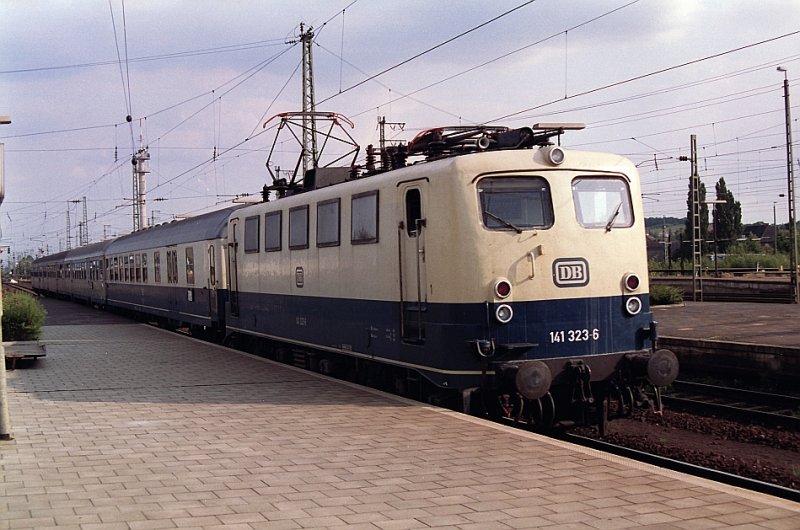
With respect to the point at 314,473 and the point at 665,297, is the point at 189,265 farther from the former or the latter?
the point at 314,473

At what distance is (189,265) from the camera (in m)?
23.3

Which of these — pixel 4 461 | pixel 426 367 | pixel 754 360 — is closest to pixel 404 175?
pixel 426 367

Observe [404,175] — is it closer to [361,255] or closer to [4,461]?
[361,255]

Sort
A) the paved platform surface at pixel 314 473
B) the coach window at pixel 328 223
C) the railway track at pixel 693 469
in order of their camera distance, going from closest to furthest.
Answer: the paved platform surface at pixel 314 473
the railway track at pixel 693 469
the coach window at pixel 328 223

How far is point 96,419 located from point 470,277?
4.73 m

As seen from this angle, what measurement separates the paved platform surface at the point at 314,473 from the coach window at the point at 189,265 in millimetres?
11242

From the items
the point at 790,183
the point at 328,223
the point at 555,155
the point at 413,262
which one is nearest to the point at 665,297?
the point at 790,183

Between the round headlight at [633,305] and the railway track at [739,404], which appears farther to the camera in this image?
the railway track at [739,404]

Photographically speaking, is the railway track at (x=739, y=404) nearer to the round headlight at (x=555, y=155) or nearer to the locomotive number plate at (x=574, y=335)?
the locomotive number plate at (x=574, y=335)

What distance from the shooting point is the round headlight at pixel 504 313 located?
371 inches

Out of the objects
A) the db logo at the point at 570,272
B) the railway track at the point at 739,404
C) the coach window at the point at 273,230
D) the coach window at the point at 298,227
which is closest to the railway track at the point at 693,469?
the db logo at the point at 570,272

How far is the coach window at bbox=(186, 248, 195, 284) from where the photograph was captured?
23016mm

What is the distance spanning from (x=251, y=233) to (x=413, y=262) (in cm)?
698

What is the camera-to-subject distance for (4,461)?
777 centimetres
